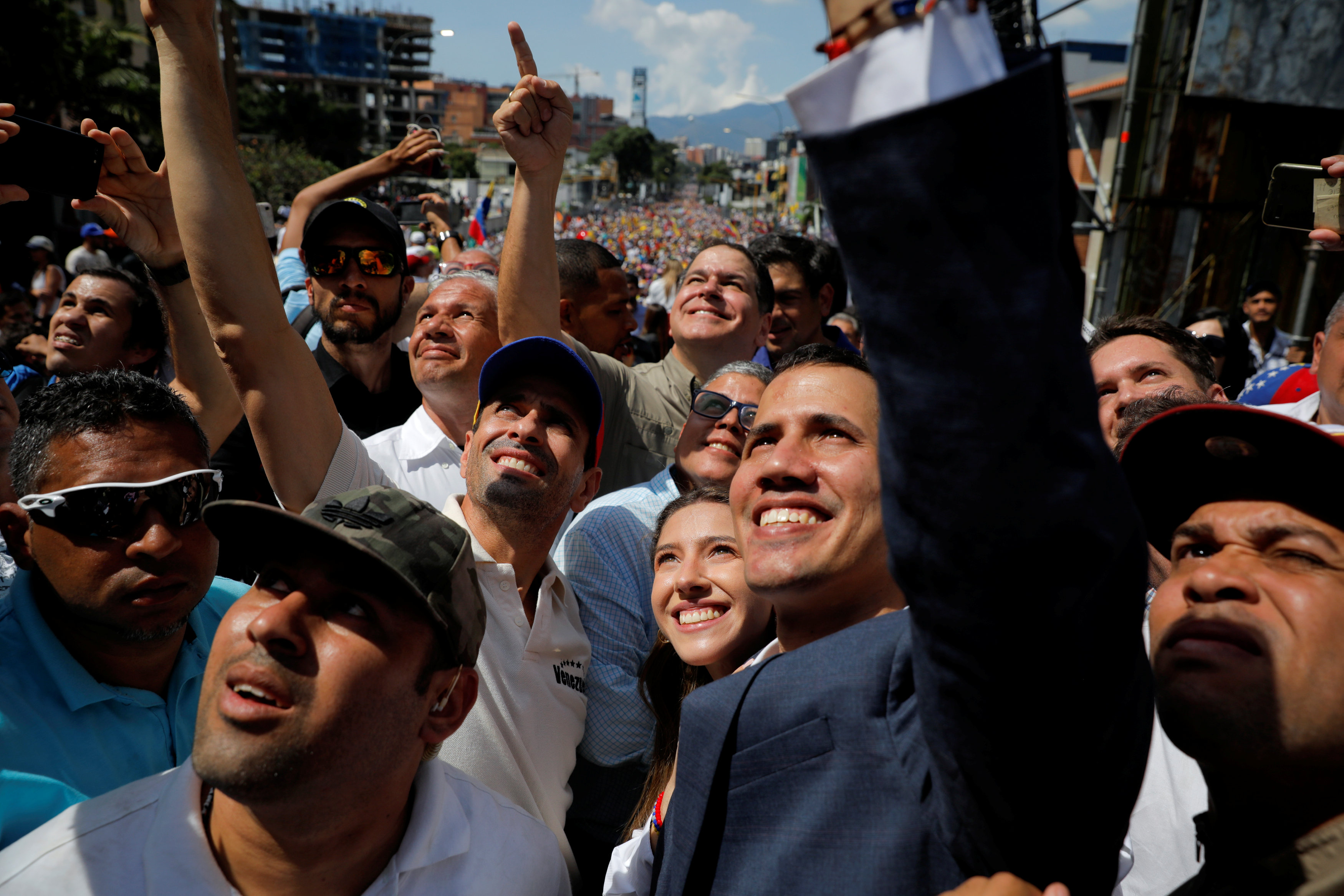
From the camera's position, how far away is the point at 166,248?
2633 mm

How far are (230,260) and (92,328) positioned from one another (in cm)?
235

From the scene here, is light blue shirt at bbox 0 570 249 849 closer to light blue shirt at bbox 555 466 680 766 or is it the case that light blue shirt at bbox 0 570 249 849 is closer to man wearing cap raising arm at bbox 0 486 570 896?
man wearing cap raising arm at bbox 0 486 570 896

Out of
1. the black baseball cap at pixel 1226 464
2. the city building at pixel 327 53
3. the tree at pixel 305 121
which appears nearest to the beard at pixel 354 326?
the black baseball cap at pixel 1226 464

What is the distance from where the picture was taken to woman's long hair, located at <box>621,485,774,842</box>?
2293 millimetres

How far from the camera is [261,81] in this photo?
356ft

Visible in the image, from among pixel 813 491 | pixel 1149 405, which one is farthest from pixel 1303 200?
pixel 813 491

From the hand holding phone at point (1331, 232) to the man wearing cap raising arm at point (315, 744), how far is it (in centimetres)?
233

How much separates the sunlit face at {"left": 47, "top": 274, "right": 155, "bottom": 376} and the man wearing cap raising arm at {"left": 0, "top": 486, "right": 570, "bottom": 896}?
294 centimetres

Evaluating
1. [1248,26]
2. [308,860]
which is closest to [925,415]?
[308,860]

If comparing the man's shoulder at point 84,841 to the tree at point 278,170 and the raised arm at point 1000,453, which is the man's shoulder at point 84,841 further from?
the tree at point 278,170

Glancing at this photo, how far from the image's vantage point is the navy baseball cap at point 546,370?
106 inches

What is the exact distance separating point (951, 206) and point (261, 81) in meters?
129

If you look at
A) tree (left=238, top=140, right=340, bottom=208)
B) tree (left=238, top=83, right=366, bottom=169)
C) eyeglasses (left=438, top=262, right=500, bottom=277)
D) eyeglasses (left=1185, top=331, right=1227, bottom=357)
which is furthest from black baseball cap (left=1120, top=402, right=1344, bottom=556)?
tree (left=238, top=83, right=366, bottom=169)

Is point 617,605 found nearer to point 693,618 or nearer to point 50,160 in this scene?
point 693,618
